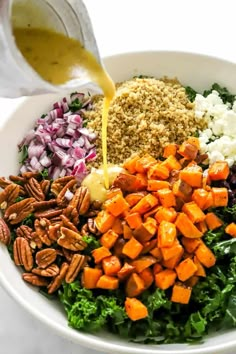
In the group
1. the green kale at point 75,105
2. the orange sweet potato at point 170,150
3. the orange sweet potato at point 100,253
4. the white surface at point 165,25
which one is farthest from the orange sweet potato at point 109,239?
the white surface at point 165,25

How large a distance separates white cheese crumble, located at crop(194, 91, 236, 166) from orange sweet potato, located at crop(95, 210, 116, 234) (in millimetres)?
386

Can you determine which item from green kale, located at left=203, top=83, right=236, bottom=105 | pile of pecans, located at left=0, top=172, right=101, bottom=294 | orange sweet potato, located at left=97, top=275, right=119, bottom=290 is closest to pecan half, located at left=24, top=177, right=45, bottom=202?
pile of pecans, located at left=0, top=172, right=101, bottom=294

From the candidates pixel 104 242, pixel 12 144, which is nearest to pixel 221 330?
pixel 104 242

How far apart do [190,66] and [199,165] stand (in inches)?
14.7

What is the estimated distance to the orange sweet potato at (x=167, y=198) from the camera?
184 cm

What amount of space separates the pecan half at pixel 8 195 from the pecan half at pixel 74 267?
28 centimetres

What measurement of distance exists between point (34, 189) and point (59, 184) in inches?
2.9

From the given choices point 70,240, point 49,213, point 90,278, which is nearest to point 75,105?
point 49,213

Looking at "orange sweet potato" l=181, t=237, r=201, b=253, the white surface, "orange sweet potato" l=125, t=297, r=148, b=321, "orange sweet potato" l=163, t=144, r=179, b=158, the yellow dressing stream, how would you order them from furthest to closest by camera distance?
the white surface < "orange sweet potato" l=163, t=144, r=179, b=158 < "orange sweet potato" l=181, t=237, r=201, b=253 < "orange sweet potato" l=125, t=297, r=148, b=321 < the yellow dressing stream

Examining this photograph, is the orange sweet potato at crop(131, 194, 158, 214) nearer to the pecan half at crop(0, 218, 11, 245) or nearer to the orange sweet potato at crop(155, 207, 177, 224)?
the orange sweet potato at crop(155, 207, 177, 224)

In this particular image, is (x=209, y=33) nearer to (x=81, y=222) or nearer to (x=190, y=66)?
(x=190, y=66)

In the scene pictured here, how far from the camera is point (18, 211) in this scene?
1911 millimetres

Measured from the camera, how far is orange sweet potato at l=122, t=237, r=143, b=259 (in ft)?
5.80

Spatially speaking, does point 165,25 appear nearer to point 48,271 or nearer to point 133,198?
point 133,198
